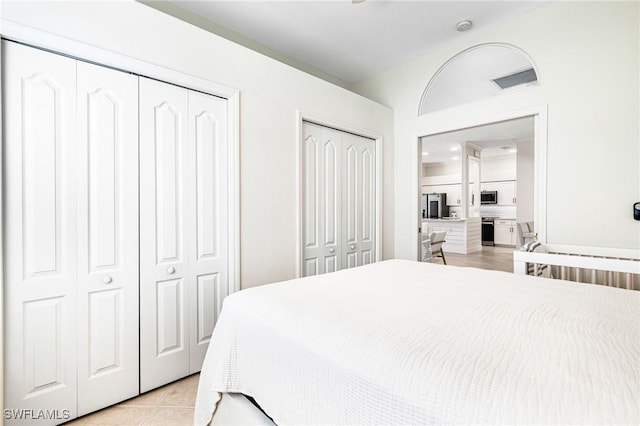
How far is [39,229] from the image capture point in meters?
1.54

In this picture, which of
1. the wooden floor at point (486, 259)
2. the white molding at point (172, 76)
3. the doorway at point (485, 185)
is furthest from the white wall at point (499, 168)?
the white molding at point (172, 76)

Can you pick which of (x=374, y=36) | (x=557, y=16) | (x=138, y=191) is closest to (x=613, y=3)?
(x=557, y=16)

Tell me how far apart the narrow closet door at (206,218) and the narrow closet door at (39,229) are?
652 mm

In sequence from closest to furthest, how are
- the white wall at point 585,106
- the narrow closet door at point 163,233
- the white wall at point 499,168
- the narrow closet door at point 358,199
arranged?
the narrow closet door at point 163,233
the white wall at point 585,106
the narrow closet door at point 358,199
the white wall at point 499,168

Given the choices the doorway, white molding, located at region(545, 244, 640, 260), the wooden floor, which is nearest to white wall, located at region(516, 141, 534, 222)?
the doorway

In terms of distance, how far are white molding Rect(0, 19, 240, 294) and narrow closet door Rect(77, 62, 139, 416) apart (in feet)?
0.24

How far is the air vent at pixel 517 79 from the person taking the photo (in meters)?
2.70

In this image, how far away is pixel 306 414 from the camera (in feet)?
3.07

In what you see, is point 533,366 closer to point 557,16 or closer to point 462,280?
point 462,280

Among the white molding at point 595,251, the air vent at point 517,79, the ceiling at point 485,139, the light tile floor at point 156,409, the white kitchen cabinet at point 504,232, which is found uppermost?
the ceiling at point 485,139

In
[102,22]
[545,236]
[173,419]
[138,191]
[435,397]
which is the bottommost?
[173,419]

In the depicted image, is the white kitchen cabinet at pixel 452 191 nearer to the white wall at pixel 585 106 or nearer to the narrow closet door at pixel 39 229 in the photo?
the white wall at pixel 585 106

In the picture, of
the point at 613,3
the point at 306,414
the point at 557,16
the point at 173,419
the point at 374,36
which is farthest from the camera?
the point at 374,36

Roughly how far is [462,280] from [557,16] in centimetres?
253
